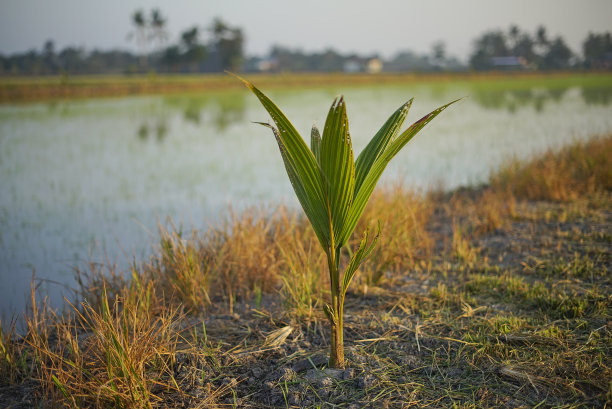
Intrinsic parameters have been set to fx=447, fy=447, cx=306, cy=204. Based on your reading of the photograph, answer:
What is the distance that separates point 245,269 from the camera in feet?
10.1

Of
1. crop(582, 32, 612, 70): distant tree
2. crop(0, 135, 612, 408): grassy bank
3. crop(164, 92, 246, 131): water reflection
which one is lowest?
crop(0, 135, 612, 408): grassy bank

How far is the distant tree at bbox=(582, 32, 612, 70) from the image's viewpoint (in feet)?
114

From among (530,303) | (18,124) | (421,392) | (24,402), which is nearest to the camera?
(421,392)

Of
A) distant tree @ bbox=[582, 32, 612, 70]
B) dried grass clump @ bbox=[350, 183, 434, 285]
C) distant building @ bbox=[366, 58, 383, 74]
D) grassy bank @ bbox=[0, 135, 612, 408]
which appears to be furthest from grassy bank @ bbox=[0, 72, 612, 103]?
distant building @ bbox=[366, 58, 383, 74]

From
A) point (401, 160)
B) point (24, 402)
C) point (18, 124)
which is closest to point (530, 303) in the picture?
point (24, 402)

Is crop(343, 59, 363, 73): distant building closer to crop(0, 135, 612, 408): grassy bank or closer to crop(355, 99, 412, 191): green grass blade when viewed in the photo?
crop(0, 135, 612, 408): grassy bank

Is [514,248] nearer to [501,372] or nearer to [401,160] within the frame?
[501,372]

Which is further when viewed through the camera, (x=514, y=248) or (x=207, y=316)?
(x=514, y=248)

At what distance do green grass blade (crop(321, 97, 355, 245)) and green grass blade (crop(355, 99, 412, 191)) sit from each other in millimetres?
103

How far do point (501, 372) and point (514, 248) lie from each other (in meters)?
1.82

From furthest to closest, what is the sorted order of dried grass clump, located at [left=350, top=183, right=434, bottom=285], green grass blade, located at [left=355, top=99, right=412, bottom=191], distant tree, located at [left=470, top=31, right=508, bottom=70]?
1. distant tree, located at [left=470, top=31, right=508, bottom=70]
2. dried grass clump, located at [left=350, top=183, right=434, bottom=285]
3. green grass blade, located at [left=355, top=99, right=412, bottom=191]

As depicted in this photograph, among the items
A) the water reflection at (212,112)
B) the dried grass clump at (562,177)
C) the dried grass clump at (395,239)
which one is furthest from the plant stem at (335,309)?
the water reflection at (212,112)

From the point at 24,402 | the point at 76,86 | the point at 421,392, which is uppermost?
the point at 76,86

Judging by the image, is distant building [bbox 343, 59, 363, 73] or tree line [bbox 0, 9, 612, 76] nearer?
tree line [bbox 0, 9, 612, 76]
